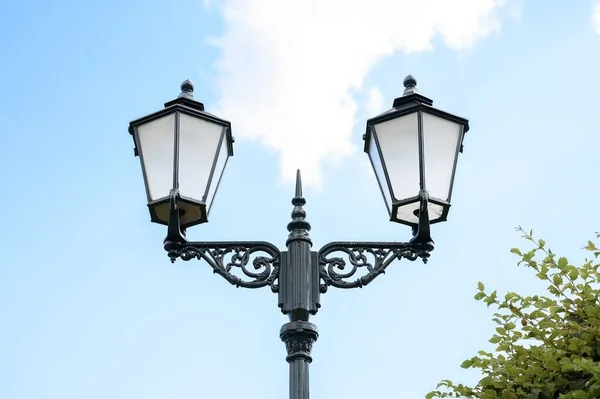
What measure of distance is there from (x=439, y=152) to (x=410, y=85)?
0.67 meters

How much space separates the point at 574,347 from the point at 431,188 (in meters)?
1.42

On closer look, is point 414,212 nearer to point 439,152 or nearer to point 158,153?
point 439,152

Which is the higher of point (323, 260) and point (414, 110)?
point (414, 110)

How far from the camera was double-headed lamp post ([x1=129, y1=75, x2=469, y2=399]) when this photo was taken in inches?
223

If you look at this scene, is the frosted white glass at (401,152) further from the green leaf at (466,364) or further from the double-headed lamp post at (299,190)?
the green leaf at (466,364)

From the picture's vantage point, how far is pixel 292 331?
5305 millimetres

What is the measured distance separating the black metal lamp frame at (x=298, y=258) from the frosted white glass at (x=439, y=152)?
18 cm

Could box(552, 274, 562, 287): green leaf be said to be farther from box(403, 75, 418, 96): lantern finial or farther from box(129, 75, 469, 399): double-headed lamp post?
box(403, 75, 418, 96): lantern finial

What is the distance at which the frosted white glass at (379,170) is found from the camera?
5863 millimetres

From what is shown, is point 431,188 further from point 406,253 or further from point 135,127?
point 135,127

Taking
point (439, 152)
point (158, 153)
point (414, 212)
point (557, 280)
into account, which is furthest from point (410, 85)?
point (557, 280)

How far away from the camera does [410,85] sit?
21.0ft

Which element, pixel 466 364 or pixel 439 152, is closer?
pixel 466 364

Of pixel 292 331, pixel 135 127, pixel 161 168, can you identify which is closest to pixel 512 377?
pixel 292 331
